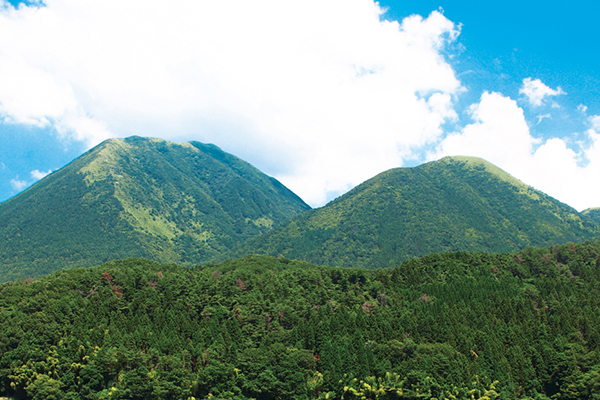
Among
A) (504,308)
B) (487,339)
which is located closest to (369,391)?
(487,339)

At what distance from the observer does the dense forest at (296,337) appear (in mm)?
89500

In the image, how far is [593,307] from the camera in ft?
402

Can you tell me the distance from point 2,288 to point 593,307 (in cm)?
16927

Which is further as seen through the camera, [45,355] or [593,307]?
[593,307]

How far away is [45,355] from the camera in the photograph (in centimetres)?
9619

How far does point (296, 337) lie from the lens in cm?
10781

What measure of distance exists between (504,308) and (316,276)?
207 ft

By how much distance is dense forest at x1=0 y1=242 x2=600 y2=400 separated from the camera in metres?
89.5

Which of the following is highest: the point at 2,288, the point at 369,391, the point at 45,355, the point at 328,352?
the point at 2,288

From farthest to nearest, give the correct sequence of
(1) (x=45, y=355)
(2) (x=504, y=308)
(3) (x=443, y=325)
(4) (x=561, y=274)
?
(4) (x=561, y=274)
(2) (x=504, y=308)
(3) (x=443, y=325)
(1) (x=45, y=355)

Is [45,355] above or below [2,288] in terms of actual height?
below

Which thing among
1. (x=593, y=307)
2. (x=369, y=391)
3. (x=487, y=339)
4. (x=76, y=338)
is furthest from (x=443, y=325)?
(x=76, y=338)

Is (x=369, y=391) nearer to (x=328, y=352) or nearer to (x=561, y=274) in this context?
(x=328, y=352)

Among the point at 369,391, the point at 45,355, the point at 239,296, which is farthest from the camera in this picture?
the point at 239,296
